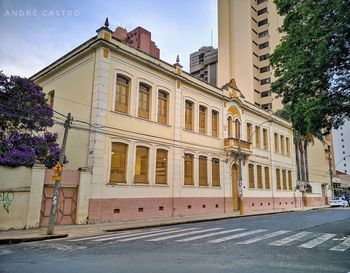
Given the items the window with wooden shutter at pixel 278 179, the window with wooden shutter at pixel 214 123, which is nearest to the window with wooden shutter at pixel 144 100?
the window with wooden shutter at pixel 214 123

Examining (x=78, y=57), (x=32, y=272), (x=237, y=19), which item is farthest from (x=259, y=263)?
(x=237, y=19)

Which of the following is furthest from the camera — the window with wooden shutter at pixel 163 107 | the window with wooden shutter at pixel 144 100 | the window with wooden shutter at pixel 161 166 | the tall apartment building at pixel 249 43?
the tall apartment building at pixel 249 43

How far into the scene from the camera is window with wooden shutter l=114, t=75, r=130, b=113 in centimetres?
1845

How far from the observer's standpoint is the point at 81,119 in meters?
18.1

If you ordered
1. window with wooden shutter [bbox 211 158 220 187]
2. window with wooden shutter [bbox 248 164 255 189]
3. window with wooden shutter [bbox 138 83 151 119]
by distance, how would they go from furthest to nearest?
window with wooden shutter [bbox 248 164 255 189] < window with wooden shutter [bbox 211 158 220 187] < window with wooden shutter [bbox 138 83 151 119]

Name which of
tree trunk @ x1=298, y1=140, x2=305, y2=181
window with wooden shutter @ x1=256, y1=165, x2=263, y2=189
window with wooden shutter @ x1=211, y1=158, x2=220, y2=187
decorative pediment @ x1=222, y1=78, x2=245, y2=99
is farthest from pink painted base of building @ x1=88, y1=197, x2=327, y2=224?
tree trunk @ x1=298, y1=140, x2=305, y2=181

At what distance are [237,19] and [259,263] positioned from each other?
64.4 metres

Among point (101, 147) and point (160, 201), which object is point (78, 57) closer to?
point (101, 147)

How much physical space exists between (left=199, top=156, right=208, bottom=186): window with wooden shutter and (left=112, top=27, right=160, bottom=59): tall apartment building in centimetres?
1050

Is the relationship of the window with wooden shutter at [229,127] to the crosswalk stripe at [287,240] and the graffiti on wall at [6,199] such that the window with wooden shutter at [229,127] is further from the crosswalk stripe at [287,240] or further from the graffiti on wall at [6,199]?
the graffiti on wall at [6,199]

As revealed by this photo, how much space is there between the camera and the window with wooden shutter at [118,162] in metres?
17.5

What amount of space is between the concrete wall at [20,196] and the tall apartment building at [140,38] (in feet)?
50.3

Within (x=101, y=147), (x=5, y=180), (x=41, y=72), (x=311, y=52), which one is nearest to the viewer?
(x=311, y=52)

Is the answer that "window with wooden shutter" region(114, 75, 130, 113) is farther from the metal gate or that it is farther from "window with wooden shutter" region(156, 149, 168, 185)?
the metal gate
